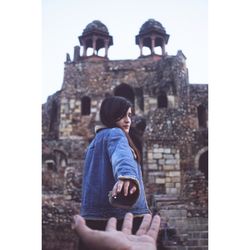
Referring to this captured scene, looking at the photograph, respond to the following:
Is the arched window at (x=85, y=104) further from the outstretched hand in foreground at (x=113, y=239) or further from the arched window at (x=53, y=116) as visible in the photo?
the outstretched hand in foreground at (x=113, y=239)

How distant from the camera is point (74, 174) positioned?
666 centimetres

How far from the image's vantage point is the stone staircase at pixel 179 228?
3.63 meters

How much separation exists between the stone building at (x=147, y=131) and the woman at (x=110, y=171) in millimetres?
1262

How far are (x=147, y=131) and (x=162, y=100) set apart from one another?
2.40 metres

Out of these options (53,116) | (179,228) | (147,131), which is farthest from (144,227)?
(53,116)

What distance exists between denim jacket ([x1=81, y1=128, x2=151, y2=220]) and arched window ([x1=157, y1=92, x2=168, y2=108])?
8104 millimetres

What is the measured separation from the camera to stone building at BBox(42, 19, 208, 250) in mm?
4645

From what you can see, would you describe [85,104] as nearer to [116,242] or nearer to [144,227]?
[144,227]

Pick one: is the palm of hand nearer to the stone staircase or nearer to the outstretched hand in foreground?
the outstretched hand in foreground

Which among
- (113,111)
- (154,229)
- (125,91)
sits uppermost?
(125,91)

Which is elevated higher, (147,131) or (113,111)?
(113,111)

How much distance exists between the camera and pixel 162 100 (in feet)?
34.8
